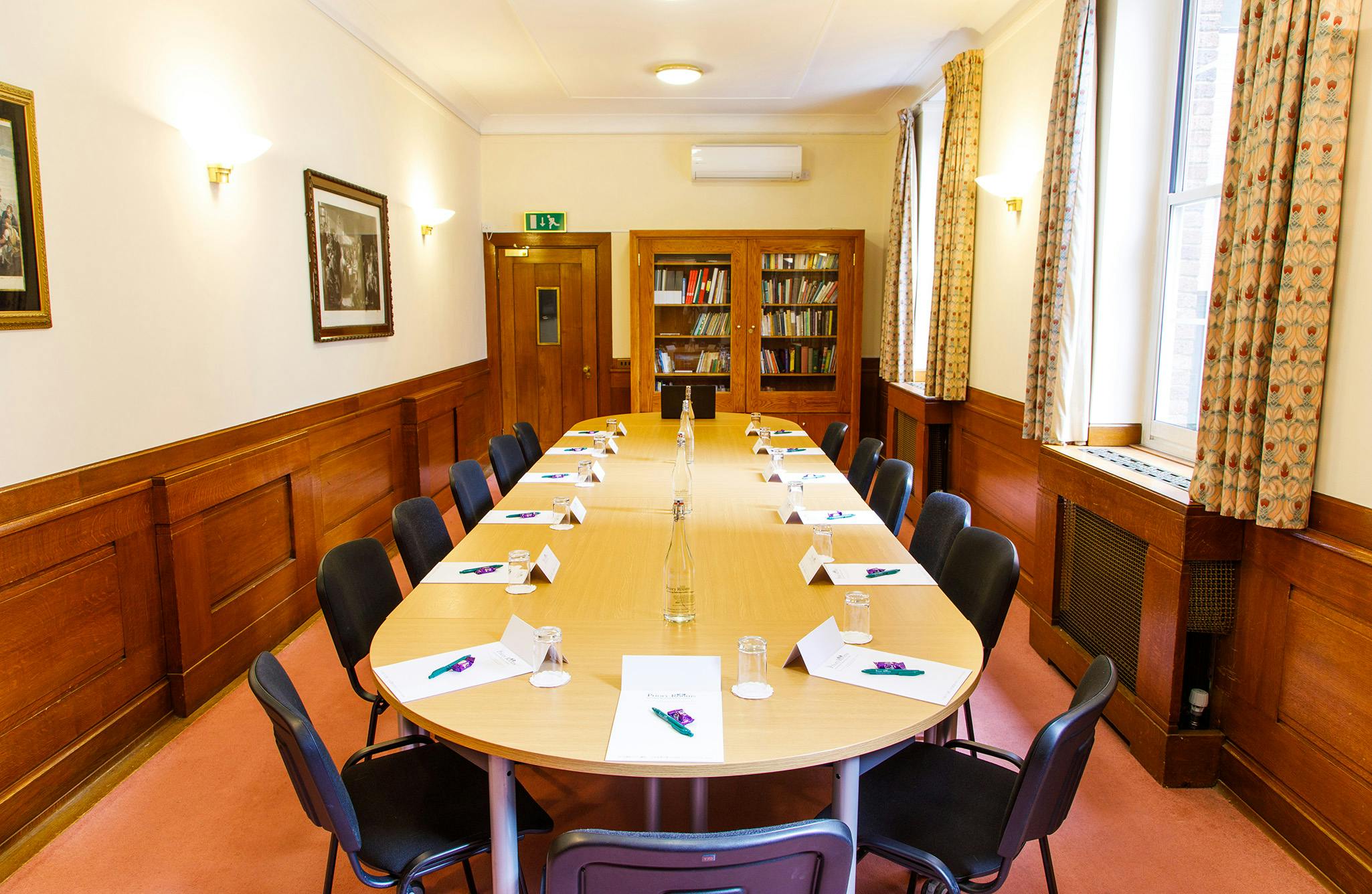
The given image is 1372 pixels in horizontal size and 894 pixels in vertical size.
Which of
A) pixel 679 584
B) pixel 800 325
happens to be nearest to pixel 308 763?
pixel 679 584

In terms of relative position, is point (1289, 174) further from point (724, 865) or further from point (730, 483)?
point (724, 865)

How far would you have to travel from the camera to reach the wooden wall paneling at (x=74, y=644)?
2.62 meters

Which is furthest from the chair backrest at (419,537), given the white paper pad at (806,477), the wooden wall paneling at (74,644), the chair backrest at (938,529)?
the chair backrest at (938,529)

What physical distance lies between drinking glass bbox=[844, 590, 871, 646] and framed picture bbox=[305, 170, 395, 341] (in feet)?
11.9

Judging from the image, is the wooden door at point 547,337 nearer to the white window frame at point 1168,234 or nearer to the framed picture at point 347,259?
the framed picture at point 347,259

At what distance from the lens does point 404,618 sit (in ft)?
7.46

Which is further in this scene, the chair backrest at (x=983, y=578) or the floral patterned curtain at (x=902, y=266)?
the floral patterned curtain at (x=902, y=266)

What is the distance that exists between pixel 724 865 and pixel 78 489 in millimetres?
2682

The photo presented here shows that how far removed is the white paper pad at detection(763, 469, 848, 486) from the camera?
13.0ft

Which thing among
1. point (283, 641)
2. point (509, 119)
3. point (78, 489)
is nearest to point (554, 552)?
point (78, 489)

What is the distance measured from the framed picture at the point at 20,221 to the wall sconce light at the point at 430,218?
12.6ft

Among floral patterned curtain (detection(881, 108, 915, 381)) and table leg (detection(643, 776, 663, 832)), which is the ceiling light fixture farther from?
table leg (detection(643, 776, 663, 832))

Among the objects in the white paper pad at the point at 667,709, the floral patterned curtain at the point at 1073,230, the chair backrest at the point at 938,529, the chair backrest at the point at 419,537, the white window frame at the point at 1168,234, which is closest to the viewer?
the white paper pad at the point at 667,709

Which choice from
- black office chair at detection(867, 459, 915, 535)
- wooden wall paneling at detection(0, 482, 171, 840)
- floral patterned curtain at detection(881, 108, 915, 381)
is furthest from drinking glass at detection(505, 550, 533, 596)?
floral patterned curtain at detection(881, 108, 915, 381)
